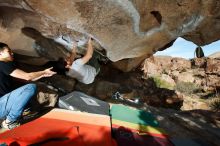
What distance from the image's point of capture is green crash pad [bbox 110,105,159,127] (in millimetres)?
5914

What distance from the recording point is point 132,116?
622cm

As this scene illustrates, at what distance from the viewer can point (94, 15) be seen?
18.8 ft

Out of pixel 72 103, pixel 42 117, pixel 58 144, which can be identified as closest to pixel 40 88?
pixel 72 103

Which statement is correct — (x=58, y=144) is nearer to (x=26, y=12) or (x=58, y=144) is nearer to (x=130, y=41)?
(x=26, y=12)

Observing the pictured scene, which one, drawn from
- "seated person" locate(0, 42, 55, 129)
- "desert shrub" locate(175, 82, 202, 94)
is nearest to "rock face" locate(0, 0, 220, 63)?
"seated person" locate(0, 42, 55, 129)

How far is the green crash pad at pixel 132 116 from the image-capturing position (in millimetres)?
5914

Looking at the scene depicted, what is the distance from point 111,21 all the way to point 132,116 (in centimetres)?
209

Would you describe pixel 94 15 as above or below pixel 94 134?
above

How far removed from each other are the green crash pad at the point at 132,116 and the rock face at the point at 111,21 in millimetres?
1656

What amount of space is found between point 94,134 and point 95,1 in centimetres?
242

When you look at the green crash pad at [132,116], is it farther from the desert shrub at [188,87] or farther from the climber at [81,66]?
the desert shrub at [188,87]

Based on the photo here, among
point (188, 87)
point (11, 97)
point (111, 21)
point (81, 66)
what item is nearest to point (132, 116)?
point (81, 66)

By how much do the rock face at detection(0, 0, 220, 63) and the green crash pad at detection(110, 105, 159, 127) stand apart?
1.66 metres

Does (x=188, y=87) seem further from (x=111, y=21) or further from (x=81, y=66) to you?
(x=111, y=21)
